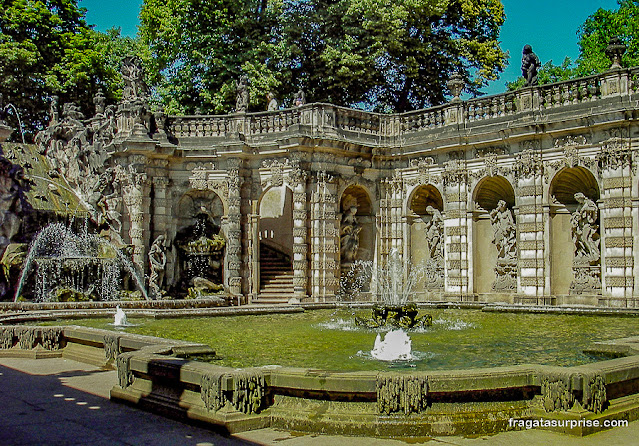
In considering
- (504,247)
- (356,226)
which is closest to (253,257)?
(356,226)

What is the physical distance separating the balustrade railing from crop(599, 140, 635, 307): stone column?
6.71 feet

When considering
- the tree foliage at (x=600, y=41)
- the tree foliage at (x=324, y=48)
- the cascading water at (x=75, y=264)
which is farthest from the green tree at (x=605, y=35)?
the cascading water at (x=75, y=264)

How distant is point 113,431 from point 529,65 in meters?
18.9

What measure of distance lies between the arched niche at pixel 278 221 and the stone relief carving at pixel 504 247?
8562mm

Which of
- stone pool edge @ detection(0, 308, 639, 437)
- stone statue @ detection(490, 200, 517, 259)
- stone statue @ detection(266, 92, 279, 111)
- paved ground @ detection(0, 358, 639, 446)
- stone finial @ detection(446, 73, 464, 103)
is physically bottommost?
paved ground @ detection(0, 358, 639, 446)

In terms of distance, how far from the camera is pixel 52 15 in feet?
116

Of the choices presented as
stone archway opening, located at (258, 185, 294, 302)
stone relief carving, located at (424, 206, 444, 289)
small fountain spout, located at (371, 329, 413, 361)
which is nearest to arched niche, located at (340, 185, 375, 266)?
stone relief carving, located at (424, 206, 444, 289)

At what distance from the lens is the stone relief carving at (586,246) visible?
65.7 feet

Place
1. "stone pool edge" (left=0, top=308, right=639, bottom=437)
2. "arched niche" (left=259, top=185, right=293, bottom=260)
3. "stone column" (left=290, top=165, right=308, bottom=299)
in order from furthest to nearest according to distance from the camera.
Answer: "arched niche" (left=259, top=185, right=293, bottom=260) → "stone column" (left=290, top=165, right=308, bottom=299) → "stone pool edge" (left=0, top=308, right=639, bottom=437)

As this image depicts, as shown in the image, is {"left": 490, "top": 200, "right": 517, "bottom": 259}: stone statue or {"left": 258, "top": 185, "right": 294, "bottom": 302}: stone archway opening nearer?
{"left": 490, "top": 200, "right": 517, "bottom": 259}: stone statue

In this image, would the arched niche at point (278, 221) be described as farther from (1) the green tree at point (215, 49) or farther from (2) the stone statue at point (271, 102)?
(1) the green tree at point (215, 49)

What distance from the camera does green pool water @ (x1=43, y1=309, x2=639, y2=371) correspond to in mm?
9531

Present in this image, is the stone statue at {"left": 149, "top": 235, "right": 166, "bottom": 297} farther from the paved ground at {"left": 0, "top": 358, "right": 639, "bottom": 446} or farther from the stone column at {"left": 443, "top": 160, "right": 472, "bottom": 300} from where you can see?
the paved ground at {"left": 0, "top": 358, "right": 639, "bottom": 446}

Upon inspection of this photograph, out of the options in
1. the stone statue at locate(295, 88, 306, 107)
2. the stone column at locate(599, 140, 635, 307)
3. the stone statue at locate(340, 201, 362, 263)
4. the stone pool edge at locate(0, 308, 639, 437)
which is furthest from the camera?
the stone statue at locate(295, 88, 306, 107)
